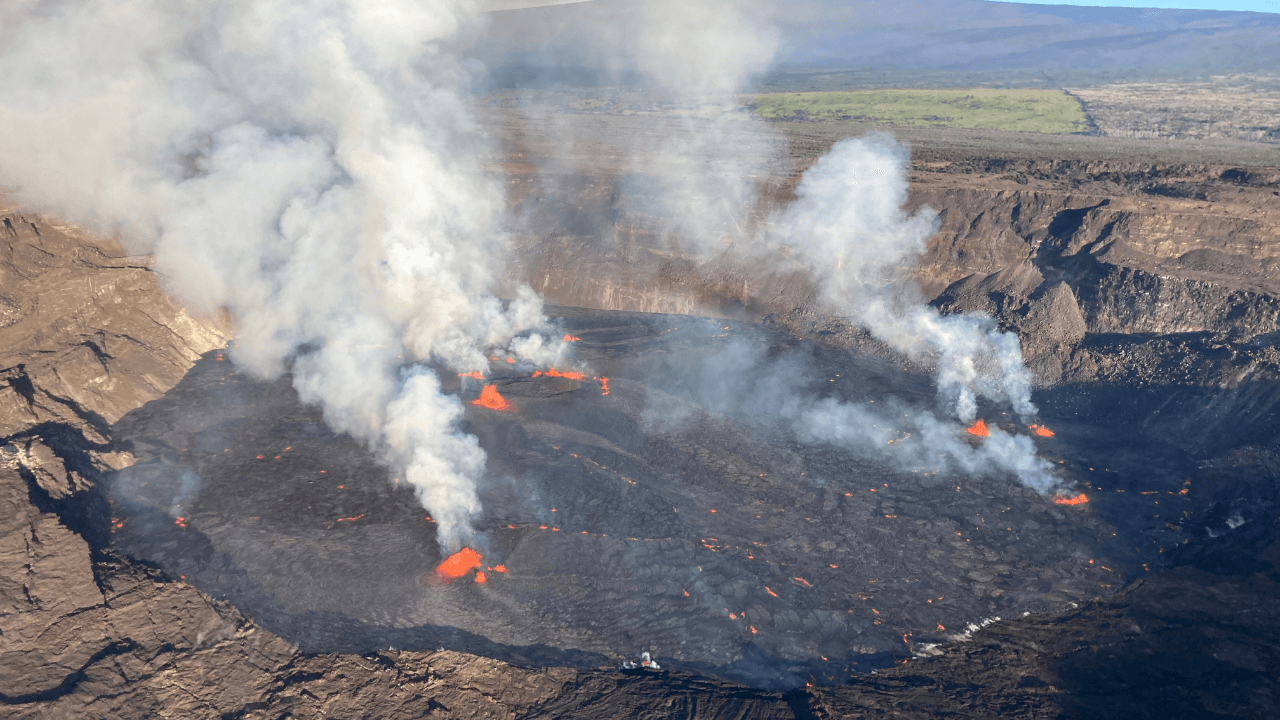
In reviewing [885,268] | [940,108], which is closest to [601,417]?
[885,268]

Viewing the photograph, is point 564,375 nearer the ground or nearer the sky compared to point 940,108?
nearer the ground

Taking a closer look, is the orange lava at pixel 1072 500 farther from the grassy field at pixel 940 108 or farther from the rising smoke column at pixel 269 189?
the grassy field at pixel 940 108

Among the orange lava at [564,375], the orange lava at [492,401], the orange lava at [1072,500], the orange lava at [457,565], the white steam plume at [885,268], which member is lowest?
the orange lava at [457,565]

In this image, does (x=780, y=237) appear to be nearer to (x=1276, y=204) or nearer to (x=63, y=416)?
(x=1276, y=204)

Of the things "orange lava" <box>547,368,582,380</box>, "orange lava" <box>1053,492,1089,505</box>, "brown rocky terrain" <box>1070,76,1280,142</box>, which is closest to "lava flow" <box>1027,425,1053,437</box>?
"orange lava" <box>1053,492,1089,505</box>

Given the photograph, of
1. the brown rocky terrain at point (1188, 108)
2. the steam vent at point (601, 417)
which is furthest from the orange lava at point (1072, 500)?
the brown rocky terrain at point (1188, 108)

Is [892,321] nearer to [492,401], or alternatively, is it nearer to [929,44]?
[492,401]

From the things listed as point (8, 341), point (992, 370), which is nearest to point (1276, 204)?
point (992, 370)
